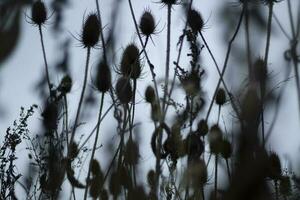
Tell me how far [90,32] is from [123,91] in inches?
23.9

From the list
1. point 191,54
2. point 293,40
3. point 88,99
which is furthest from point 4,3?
point 191,54

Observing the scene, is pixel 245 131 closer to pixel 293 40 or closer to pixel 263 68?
pixel 263 68

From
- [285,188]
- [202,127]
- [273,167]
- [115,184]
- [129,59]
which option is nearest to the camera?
[273,167]

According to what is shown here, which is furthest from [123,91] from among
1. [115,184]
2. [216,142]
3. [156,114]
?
[216,142]

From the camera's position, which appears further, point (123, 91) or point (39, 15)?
point (39, 15)

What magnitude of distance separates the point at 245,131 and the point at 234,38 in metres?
0.15

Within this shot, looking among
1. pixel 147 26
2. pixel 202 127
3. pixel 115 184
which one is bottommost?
pixel 115 184

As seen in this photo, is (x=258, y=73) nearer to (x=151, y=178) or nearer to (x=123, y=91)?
(x=123, y=91)

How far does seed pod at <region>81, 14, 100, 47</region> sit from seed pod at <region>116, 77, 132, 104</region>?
286 mm

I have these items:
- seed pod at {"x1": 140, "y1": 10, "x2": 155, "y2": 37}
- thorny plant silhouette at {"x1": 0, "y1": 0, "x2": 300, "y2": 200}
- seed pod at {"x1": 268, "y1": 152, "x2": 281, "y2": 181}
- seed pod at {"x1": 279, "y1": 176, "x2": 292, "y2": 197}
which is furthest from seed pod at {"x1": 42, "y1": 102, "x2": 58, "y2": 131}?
seed pod at {"x1": 268, "y1": 152, "x2": 281, "y2": 181}

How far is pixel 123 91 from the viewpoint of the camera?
2066mm

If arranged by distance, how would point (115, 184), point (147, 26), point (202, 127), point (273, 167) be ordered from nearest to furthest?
1. point (273, 167)
2. point (115, 184)
3. point (202, 127)
4. point (147, 26)

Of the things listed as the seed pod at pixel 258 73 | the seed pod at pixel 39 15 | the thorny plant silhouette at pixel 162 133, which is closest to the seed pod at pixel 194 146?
the thorny plant silhouette at pixel 162 133

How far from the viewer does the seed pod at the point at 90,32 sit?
2.36 metres
